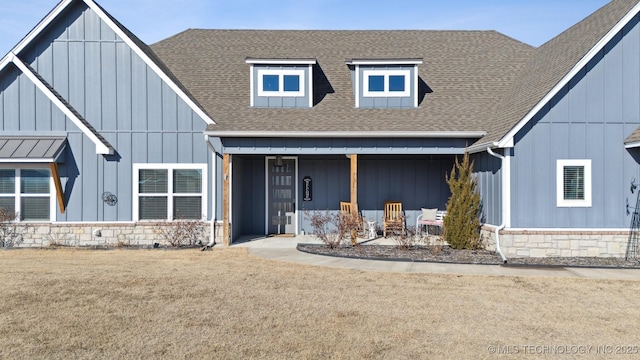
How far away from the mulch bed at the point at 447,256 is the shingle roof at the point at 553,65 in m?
2.89

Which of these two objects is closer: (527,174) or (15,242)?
(527,174)

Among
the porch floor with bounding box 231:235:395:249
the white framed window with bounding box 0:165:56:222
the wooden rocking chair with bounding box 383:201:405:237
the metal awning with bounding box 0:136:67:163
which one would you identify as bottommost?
the porch floor with bounding box 231:235:395:249

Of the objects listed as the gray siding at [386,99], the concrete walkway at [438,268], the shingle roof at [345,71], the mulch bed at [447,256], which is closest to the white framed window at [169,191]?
the shingle roof at [345,71]

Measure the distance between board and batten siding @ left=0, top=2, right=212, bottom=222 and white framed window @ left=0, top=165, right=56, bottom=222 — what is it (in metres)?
0.73

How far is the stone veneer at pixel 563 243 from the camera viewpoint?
1196cm

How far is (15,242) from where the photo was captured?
13.5 meters

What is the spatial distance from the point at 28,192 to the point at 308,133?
7.67 m

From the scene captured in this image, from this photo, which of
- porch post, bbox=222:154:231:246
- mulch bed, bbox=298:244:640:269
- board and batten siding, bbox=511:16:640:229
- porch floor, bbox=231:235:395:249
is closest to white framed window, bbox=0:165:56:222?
porch post, bbox=222:154:231:246

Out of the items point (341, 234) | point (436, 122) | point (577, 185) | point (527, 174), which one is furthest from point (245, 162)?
point (577, 185)

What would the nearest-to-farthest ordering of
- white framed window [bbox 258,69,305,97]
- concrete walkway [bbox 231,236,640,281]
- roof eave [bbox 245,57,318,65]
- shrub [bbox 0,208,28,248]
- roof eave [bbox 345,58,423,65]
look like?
concrete walkway [bbox 231,236,640,281], shrub [bbox 0,208,28,248], roof eave [bbox 245,57,318,65], roof eave [bbox 345,58,423,65], white framed window [bbox 258,69,305,97]

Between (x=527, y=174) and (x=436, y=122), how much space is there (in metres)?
3.08

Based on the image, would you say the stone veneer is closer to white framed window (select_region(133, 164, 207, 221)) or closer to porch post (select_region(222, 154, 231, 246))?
porch post (select_region(222, 154, 231, 246))

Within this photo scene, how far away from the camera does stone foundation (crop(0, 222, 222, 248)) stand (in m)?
13.5

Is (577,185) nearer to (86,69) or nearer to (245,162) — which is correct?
(245,162)
